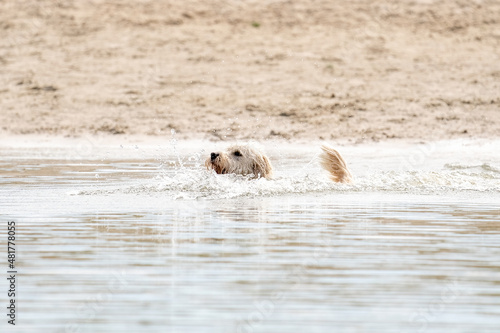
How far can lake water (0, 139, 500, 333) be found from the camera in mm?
5211

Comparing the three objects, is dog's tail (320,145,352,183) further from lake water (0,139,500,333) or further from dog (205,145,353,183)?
lake water (0,139,500,333)

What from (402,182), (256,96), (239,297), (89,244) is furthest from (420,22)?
(239,297)

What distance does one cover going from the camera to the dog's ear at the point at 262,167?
462 inches

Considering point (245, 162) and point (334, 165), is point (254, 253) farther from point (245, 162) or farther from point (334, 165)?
point (334, 165)

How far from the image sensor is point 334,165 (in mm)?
11859

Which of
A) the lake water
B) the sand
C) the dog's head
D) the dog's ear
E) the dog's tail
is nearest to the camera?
the lake water

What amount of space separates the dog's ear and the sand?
23.7 feet

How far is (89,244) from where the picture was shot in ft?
24.2

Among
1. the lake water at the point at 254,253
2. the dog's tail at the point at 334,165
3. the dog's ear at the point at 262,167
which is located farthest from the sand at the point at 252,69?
the dog's ear at the point at 262,167

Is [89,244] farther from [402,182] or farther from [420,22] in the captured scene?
[420,22]

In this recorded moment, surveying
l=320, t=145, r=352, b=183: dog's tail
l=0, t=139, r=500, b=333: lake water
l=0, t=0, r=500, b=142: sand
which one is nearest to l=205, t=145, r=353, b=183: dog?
l=320, t=145, r=352, b=183: dog's tail

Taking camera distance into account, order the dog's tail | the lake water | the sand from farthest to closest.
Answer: the sand < the dog's tail < the lake water

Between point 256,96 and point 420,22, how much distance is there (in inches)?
239

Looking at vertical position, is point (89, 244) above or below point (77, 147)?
above
